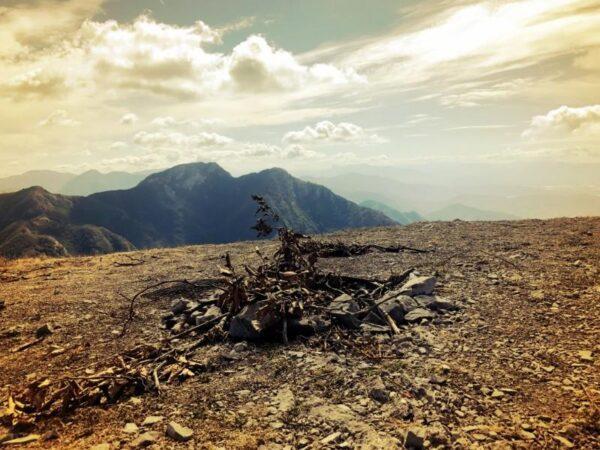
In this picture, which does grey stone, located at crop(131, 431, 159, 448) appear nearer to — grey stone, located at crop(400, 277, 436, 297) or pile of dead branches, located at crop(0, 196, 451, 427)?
pile of dead branches, located at crop(0, 196, 451, 427)

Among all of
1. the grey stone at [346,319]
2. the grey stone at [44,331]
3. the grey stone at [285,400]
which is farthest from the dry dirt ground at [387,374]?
the grey stone at [346,319]

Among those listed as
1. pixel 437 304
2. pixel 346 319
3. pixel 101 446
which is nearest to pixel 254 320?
pixel 346 319

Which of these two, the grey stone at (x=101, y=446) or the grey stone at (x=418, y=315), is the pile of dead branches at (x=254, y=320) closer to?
the grey stone at (x=418, y=315)

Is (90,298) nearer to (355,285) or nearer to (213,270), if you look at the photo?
(213,270)

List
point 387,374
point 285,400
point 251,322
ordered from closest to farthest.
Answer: point 285,400 → point 387,374 → point 251,322

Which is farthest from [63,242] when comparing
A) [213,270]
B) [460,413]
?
[460,413]

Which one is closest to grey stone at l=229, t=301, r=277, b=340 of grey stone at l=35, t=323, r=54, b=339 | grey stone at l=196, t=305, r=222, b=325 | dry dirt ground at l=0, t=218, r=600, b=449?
dry dirt ground at l=0, t=218, r=600, b=449

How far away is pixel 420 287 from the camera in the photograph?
9.98 m

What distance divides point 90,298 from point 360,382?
1004 cm

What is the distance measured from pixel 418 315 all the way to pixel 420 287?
1423mm

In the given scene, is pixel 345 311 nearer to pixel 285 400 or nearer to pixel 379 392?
pixel 379 392

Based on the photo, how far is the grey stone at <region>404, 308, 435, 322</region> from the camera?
28.4 feet

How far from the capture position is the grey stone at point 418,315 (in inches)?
340

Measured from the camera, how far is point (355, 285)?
10.9m
